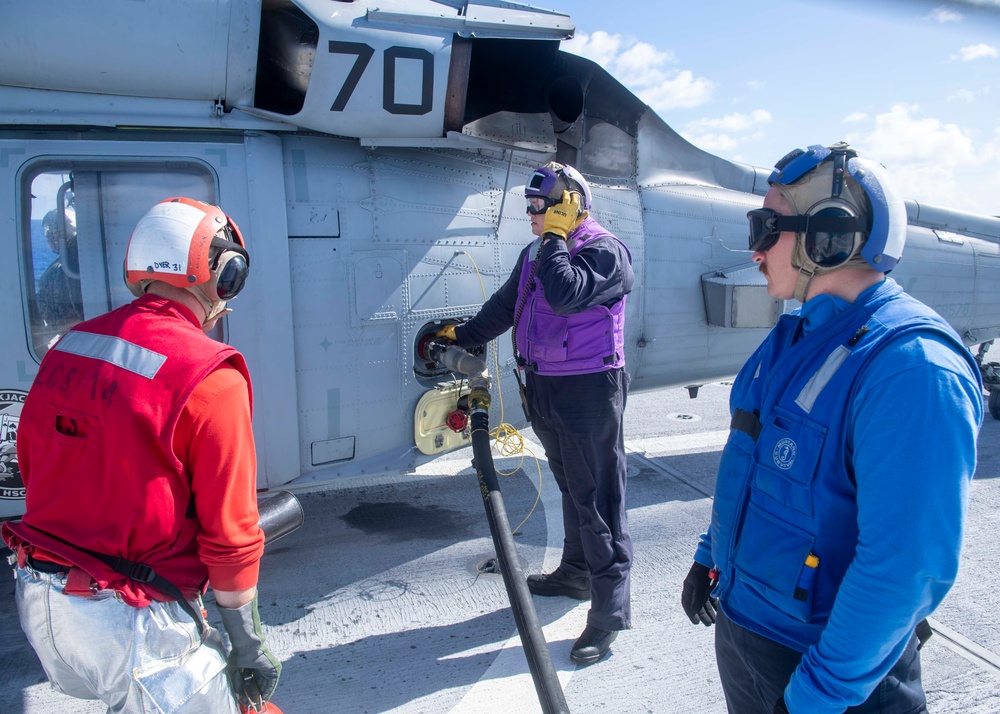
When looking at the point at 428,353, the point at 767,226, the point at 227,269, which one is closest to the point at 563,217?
the point at 428,353

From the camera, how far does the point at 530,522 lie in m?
4.45

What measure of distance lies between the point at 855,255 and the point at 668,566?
9.14 ft

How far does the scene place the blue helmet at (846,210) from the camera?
152cm

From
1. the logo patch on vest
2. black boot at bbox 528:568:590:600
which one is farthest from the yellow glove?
black boot at bbox 528:568:590:600

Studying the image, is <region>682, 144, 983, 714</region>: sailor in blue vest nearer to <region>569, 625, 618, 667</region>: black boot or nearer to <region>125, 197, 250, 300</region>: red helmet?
<region>569, 625, 618, 667</region>: black boot

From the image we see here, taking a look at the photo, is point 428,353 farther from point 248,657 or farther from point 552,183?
point 248,657

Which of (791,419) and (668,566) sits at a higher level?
(791,419)

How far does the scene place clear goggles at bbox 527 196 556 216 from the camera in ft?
10.0

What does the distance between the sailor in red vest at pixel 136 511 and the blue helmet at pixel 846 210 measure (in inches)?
57.7

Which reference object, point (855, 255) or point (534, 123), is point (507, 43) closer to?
point (534, 123)

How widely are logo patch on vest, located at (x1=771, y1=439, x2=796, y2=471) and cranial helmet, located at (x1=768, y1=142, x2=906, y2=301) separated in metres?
0.40

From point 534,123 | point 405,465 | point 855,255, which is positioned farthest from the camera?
point 534,123

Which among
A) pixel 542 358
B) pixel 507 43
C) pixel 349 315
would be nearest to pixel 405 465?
pixel 349 315

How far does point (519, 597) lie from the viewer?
2312mm
